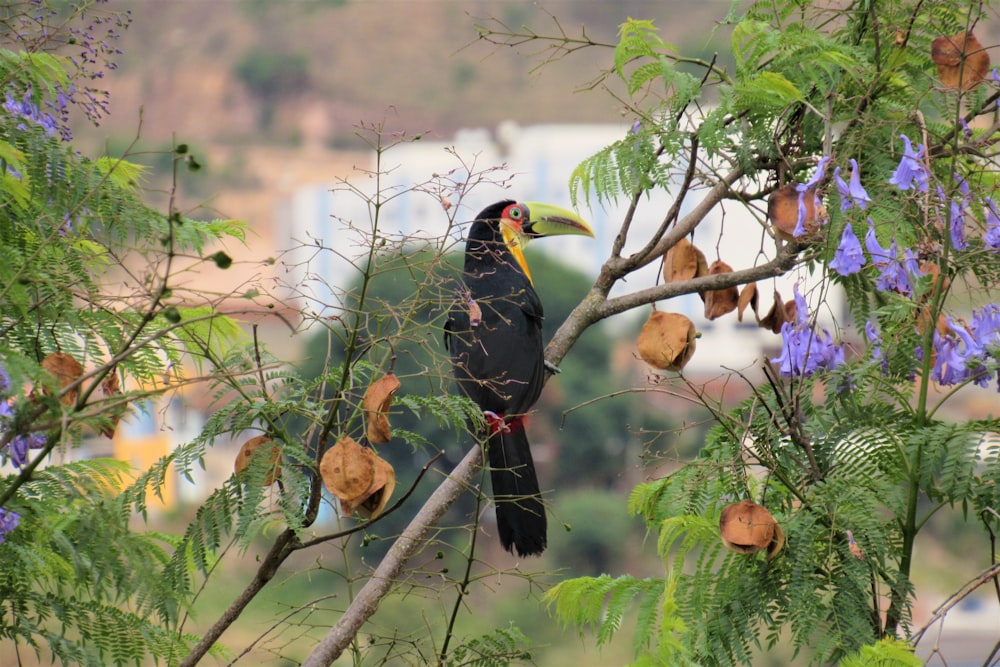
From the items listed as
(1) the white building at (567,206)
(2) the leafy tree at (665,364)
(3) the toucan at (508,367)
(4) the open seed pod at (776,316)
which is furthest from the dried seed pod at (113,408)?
(1) the white building at (567,206)

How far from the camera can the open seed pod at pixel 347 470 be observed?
168 cm

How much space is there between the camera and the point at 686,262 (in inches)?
100

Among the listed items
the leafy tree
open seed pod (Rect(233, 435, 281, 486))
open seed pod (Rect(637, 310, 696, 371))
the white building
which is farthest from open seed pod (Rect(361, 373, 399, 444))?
the white building

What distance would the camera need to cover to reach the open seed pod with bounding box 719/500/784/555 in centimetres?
183

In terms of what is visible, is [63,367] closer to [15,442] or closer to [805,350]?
[15,442]

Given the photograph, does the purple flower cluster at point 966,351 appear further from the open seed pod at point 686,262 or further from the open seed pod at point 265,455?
the open seed pod at point 265,455

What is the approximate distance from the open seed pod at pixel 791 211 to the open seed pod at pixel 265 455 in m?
0.95

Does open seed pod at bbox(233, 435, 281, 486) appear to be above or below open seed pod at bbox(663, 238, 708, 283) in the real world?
below

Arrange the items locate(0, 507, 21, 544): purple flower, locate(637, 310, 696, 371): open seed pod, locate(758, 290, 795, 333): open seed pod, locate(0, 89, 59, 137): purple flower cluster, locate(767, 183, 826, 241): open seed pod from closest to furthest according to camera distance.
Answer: locate(0, 507, 21, 544): purple flower → locate(0, 89, 59, 137): purple flower cluster → locate(767, 183, 826, 241): open seed pod → locate(637, 310, 696, 371): open seed pod → locate(758, 290, 795, 333): open seed pod

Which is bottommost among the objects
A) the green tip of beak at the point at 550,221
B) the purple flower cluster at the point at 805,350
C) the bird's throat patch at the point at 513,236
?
the purple flower cluster at the point at 805,350

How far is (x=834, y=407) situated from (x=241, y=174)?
156ft

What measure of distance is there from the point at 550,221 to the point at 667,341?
1575 mm

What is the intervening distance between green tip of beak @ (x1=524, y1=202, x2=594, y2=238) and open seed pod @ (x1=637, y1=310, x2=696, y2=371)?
148 cm

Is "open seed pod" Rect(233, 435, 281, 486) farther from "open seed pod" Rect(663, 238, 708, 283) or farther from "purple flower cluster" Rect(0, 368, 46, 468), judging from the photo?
"open seed pod" Rect(663, 238, 708, 283)
